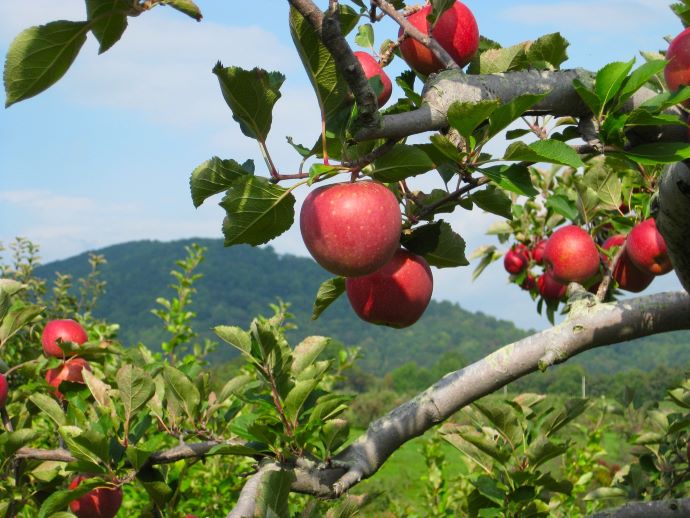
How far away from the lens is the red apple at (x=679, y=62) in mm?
1365

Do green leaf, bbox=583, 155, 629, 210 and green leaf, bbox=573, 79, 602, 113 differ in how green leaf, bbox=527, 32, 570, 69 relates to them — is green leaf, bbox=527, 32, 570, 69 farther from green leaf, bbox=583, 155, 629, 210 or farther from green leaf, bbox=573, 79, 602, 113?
green leaf, bbox=583, 155, 629, 210

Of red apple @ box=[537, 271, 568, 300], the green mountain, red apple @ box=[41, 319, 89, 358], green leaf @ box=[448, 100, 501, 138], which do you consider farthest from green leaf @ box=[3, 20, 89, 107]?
the green mountain

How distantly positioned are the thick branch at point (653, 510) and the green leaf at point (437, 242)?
0.98m

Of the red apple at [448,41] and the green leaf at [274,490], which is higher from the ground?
the red apple at [448,41]

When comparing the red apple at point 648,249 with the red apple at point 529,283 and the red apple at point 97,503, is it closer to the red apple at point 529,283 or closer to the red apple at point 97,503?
the red apple at point 529,283

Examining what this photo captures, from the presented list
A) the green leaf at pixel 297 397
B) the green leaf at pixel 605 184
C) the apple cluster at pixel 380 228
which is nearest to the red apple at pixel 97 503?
the green leaf at pixel 297 397

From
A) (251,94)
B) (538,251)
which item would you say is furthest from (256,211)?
(538,251)

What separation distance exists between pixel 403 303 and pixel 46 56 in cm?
87

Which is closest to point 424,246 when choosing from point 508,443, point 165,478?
point 508,443

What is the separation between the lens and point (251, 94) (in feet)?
3.85

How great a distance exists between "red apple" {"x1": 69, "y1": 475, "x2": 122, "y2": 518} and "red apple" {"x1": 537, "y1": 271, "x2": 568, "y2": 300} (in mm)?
2005

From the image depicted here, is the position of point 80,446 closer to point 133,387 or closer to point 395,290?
point 133,387

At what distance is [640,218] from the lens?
8.77 ft

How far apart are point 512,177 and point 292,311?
10948cm
